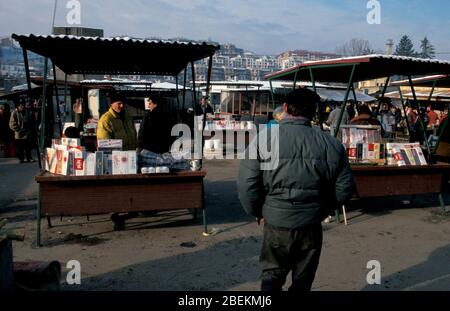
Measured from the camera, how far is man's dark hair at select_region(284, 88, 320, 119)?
2990mm

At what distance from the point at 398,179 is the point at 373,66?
202 cm

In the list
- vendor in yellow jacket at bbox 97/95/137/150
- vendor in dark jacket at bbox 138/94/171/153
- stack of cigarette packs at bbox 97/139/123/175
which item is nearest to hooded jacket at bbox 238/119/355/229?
stack of cigarette packs at bbox 97/139/123/175

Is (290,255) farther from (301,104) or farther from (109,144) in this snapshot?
(109,144)

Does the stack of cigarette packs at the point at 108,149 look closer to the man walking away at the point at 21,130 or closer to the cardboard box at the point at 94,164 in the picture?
the cardboard box at the point at 94,164

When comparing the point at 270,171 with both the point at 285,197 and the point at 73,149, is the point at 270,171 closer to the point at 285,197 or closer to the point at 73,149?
the point at 285,197

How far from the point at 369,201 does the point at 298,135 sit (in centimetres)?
572

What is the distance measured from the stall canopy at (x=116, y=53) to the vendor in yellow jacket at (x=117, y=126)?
2.86 feet

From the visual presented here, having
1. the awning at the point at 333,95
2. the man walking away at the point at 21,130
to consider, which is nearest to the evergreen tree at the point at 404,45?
the awning at the point at 333,95

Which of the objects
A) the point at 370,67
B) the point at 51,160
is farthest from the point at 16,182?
the point at 370,67

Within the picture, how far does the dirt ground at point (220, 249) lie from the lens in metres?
4.45

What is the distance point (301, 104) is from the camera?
299 centimetres

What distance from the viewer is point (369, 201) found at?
8.07m
